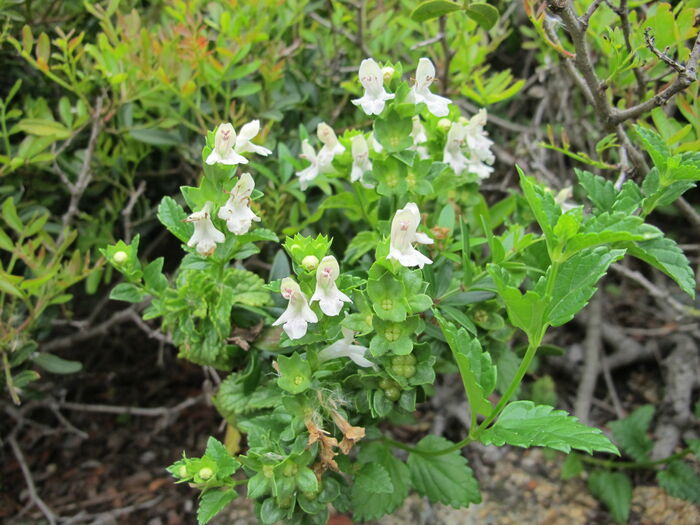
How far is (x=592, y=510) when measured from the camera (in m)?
1.40

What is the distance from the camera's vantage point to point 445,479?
3.52 ft

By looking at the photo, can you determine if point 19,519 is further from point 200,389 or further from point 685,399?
point 685,399

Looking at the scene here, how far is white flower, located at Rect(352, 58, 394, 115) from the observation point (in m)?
0.91

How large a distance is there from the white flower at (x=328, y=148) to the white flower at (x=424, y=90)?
0.16 m

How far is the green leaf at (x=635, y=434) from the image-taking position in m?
1.44

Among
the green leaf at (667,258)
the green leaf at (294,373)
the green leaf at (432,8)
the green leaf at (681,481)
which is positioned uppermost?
the green leaf at (432,8)

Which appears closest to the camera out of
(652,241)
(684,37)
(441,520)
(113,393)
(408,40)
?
(652,241)

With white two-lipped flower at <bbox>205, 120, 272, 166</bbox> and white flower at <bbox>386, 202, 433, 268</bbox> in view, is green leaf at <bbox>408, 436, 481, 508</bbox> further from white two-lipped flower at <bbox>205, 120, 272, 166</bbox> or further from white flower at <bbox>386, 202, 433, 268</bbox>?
white two-lipped flower at <bbox>205, 120, 272, 166</bbox>

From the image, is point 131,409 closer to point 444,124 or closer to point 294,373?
point 294,373

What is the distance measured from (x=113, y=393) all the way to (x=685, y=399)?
1.39 meters

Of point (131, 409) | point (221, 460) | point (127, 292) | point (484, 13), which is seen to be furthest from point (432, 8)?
point (131, 409)

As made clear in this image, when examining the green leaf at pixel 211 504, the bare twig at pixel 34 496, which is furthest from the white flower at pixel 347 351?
the bare twig at pixel 34 496

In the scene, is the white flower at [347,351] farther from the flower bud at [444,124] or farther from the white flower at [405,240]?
the flower bud at [444,124]

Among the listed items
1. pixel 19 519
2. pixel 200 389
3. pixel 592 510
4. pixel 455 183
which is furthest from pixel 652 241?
pixel 19 519
